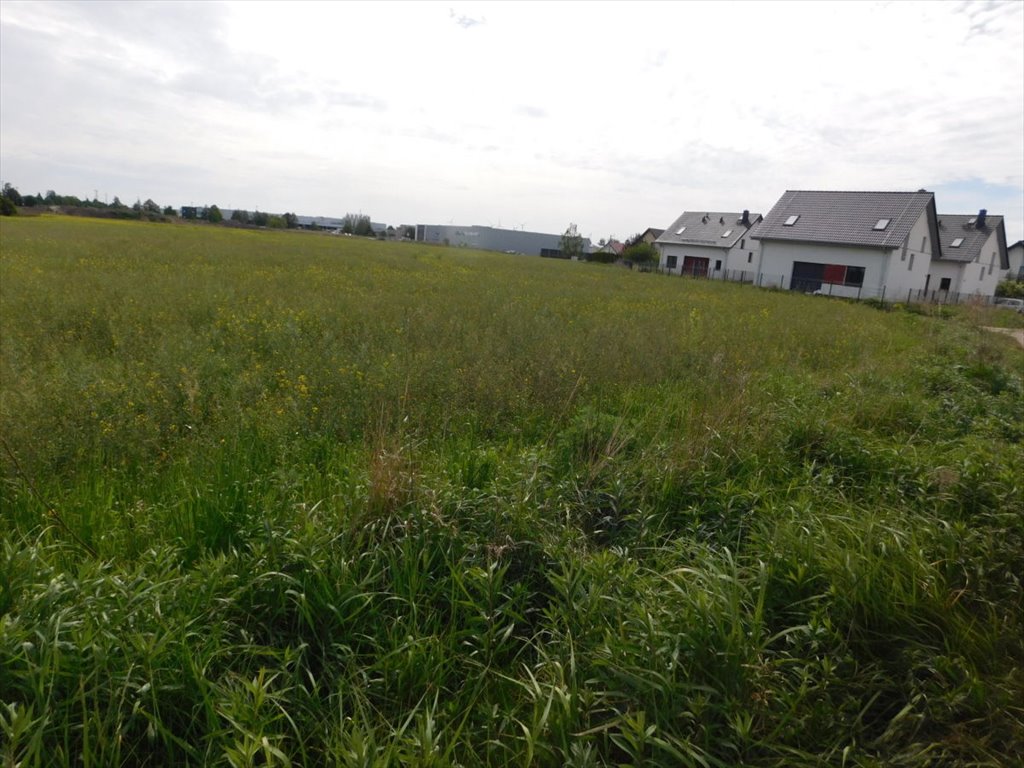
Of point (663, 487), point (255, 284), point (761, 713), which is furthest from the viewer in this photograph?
point (255, 284)

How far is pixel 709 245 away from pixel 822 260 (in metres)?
15.3

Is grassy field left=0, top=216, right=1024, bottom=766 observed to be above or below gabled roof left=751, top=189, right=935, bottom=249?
below

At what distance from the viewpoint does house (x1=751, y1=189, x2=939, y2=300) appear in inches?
1256

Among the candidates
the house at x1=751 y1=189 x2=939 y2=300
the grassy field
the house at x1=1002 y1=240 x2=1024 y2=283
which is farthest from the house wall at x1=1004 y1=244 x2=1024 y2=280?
the grassy field

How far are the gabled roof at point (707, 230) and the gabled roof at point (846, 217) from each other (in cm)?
899

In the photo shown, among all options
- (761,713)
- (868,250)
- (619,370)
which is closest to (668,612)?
(761,713)

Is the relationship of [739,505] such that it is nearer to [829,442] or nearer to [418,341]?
[829,442]

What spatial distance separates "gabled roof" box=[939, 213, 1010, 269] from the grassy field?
40.6 meters

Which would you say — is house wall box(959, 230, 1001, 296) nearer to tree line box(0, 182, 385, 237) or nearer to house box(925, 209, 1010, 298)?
house box(925, 209, 1010, 298)

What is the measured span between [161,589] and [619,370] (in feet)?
18.4

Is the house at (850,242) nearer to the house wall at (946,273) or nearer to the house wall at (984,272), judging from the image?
the house wall at (946,273)

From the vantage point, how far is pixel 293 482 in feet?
12.2

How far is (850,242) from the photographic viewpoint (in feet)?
107

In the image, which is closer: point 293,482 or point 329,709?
point 329,709
